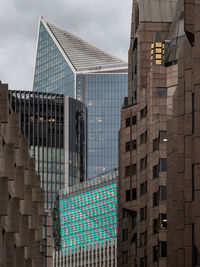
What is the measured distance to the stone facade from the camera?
103m

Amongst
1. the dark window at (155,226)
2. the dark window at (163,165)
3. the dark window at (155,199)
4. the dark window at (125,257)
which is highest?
the dark window at (163,165)

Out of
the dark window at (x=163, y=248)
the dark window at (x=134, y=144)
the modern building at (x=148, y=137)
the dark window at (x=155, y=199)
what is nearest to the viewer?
the dark window at (x=163, y=248)

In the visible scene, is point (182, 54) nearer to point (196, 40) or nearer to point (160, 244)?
point (196, 40)

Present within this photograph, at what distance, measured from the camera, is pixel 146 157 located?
111688mm

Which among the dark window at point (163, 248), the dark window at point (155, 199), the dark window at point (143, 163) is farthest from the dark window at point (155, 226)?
the dark window at point (143, 163)

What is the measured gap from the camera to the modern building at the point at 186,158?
59625 mm

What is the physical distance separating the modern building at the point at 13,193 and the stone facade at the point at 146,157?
2078 cm

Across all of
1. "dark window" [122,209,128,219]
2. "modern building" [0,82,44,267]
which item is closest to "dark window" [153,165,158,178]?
"dark window" [122,209,128,219]

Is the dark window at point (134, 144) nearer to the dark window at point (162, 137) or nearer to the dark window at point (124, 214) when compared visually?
the dark window at point (124, 214)

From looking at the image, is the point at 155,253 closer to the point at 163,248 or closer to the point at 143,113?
the point at 163,248

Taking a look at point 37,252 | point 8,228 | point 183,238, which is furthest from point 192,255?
point 37,252

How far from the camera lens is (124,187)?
119 meters

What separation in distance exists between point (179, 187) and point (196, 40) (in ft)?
55.0

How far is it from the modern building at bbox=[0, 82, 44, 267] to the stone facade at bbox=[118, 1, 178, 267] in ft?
68.2
